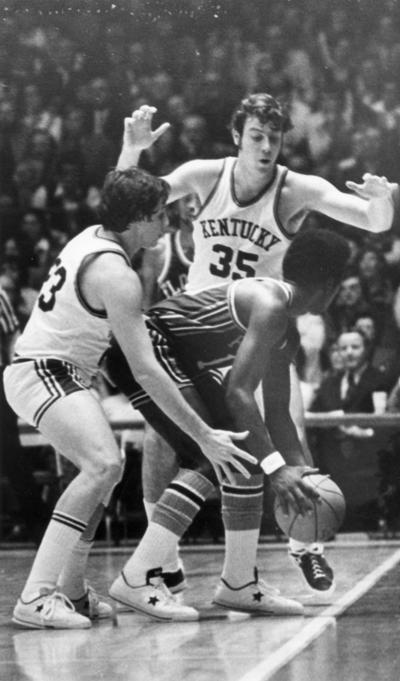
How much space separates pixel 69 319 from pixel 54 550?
0.73 meters

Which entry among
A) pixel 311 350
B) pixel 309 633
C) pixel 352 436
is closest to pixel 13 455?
pixel 311 350

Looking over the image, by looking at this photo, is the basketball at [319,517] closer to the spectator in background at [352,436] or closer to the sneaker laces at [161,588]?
the sneaker laces at [161,588]

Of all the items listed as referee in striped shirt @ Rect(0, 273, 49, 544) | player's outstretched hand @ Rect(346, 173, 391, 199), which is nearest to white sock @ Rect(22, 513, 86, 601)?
player's outstretched hand @ Rect(346, 173, 391, 199)

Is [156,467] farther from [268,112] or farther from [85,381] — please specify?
[268,112]

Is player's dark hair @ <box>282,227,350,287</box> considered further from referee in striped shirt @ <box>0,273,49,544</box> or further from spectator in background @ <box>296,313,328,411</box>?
referee in striped shirt @ <box>0,273,49,544</box>

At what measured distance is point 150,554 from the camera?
4.59 metres

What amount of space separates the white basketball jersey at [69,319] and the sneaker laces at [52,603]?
730mm

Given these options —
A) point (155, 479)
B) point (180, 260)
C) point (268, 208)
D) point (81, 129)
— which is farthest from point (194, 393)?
point (81, 129)

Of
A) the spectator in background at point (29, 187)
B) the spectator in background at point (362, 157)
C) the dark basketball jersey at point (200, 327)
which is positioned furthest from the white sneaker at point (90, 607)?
the spectator in background at point (29, 187)

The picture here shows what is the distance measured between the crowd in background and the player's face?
5.51 ft

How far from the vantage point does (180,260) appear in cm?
742

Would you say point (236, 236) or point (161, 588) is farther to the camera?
point (236, 236)

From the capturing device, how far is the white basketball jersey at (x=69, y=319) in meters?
4.58

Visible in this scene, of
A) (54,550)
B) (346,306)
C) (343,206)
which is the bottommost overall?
(54,550)
